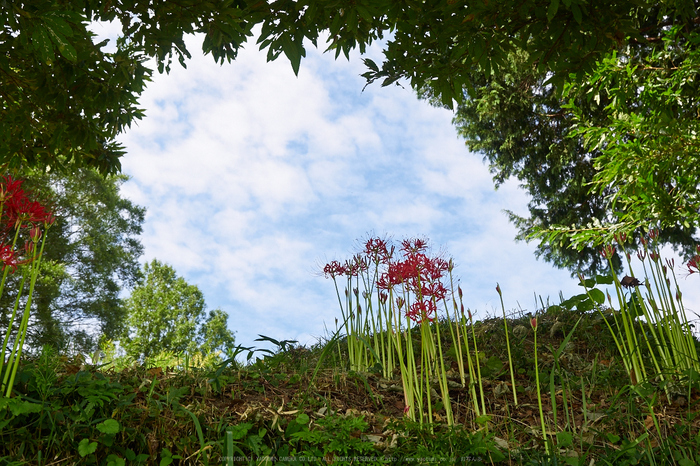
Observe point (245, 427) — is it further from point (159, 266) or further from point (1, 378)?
point (159, 266)

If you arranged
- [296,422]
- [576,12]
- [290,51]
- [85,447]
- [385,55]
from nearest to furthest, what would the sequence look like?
[85,447] < [296,422] < [576,12] < [290,51] < [385,55]

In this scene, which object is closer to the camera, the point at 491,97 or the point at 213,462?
the point at 213,462

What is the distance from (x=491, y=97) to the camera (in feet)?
36.3

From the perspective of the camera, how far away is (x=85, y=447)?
80.4 inches

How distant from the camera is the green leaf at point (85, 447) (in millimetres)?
2018

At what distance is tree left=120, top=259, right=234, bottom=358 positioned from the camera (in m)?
18.1

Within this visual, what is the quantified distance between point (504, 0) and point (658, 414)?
9.31 feet

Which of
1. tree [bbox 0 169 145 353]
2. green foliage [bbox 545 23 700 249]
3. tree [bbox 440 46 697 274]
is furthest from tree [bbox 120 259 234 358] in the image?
green foliage [bbox 545 23 700 249]

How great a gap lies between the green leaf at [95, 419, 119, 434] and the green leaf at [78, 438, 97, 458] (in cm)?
6

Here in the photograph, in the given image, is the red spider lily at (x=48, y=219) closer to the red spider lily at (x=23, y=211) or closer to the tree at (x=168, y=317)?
the red spider lily at (x=23, y=211)

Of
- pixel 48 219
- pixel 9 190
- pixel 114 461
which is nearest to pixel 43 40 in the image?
pixel 9 190

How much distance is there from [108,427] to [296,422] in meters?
0.85

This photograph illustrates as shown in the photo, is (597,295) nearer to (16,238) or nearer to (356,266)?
(356,266)

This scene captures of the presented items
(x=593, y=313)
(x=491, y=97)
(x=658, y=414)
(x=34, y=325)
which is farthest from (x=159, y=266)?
(x=658, y=414)
